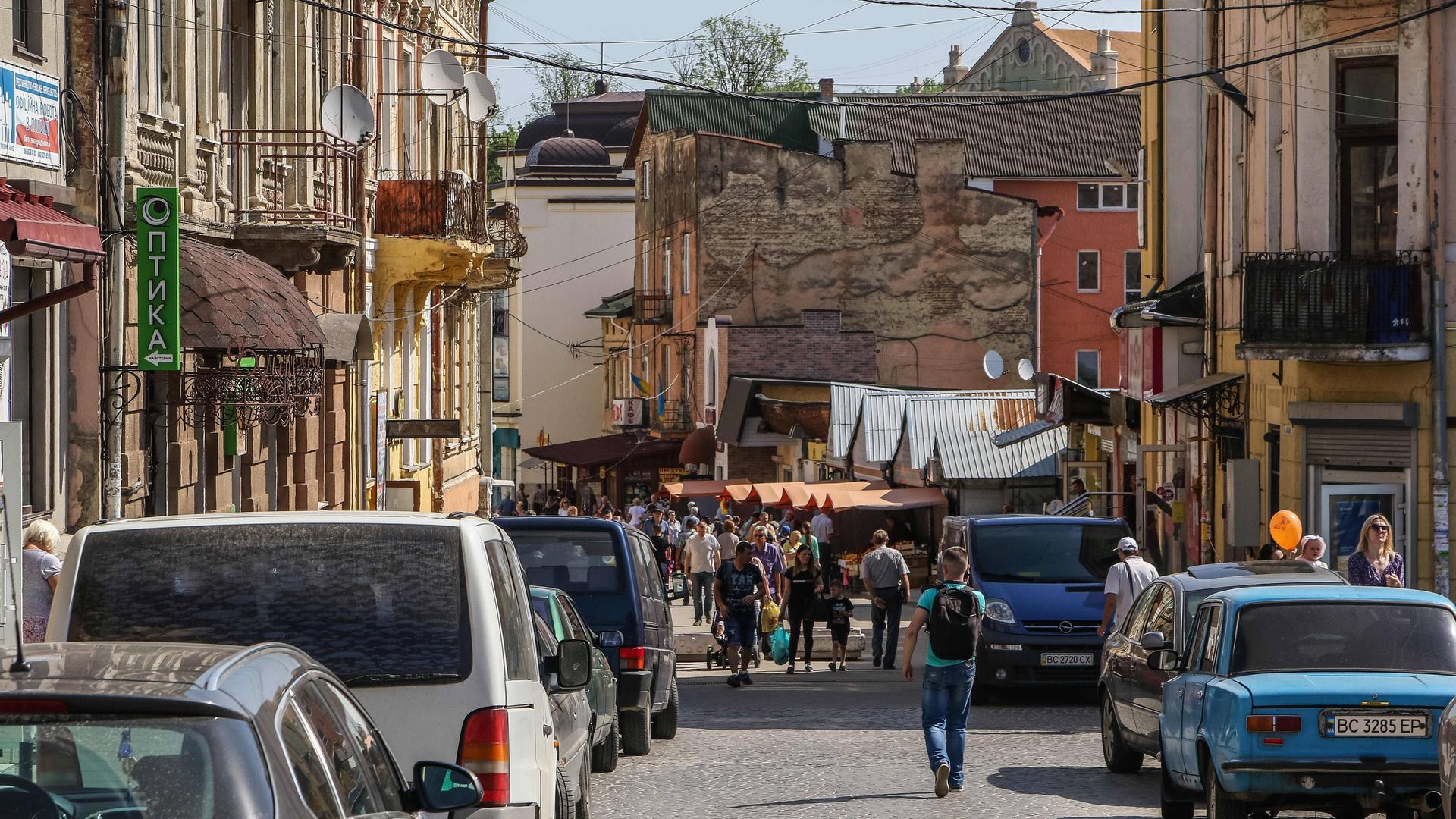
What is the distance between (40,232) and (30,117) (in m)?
3.26

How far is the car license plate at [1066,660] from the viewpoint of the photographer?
62.4ft

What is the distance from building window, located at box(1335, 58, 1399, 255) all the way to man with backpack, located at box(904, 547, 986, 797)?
11508 mm

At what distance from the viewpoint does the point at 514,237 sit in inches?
1528

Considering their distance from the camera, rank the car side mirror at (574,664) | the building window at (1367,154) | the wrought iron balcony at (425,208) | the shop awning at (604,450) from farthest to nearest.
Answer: the shop awning at (604,450), the wrought iron balcony at (425,208), the building window at (1367,154), the car side mirror at (574,664)

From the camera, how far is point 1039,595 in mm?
19547

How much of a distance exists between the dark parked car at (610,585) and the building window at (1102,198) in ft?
151

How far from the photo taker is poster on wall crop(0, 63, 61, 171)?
15.3m

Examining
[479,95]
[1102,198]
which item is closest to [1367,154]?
[479,95]

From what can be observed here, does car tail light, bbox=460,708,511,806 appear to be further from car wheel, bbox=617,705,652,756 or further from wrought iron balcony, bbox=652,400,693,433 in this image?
wrought iron balcony, bbox=652,400,693,433

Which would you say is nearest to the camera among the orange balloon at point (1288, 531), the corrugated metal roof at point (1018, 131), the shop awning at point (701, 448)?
the orange balloon at point (1288, 531)

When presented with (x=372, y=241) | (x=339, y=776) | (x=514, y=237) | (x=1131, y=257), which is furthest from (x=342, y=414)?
(x=1131, y=257)

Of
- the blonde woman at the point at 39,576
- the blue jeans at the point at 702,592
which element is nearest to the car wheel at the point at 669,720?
the blonde woman at the point at 39,576

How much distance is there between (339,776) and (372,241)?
25.3 metres

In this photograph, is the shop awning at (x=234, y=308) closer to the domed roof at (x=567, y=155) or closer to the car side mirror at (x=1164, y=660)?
the car side mirror at (x=1164, y=660)
